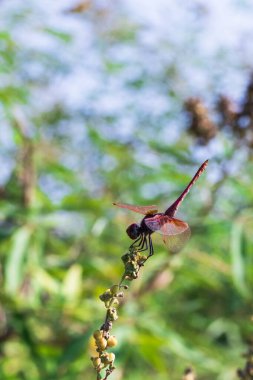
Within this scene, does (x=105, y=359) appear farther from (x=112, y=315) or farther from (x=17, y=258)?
(x=17, y=258)

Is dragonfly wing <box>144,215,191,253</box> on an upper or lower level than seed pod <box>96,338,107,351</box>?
upper

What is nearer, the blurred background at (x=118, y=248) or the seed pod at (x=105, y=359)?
the seed pod at (x=105, y=359)

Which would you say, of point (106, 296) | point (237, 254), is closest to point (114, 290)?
point (106, 296)

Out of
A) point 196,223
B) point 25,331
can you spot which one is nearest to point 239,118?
point 196,223

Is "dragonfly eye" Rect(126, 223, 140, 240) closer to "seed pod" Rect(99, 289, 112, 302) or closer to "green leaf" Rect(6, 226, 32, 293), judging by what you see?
"seed pod" Rect(99, 289, 112, 302)

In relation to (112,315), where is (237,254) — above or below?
above

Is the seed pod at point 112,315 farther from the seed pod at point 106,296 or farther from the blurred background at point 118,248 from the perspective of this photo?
the blurred background at point 118,248

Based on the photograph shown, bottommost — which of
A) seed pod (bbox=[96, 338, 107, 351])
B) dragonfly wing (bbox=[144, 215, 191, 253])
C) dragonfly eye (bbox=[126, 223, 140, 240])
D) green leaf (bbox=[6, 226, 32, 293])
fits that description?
seed pod (bbox=[96, 338, 107, 351])

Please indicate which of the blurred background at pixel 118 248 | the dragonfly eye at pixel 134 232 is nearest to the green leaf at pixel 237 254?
the blurred background at pixel 118 248

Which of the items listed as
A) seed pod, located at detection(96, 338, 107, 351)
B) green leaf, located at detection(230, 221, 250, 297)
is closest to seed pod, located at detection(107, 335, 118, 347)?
seed pod, located at detection(96, 338, 107, 351)

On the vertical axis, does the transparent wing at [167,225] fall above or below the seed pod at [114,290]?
above
